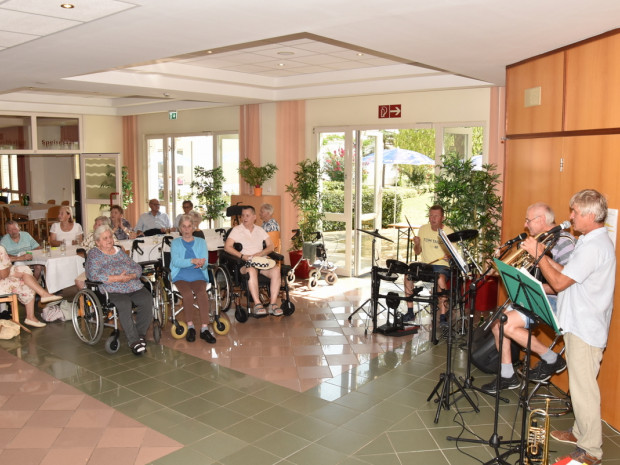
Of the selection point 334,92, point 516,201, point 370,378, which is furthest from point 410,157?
point 370,378

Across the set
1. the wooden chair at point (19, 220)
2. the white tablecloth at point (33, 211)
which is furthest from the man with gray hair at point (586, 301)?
the wooden chair at point (19, 220)

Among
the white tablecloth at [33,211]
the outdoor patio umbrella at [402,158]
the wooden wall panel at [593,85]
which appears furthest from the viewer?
the white tablecloth at [33,211]

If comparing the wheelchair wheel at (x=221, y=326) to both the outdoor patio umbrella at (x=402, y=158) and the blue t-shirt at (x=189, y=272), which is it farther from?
the outdoor patio umbrella at (x=402, y=158)

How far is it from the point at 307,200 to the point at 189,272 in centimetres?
392

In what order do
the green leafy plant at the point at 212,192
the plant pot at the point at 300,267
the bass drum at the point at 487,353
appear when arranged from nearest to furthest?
the bass drum at the point at 487,353 → the plant pot at the point at 300,267 → the green leafy plant at the point at 212,192

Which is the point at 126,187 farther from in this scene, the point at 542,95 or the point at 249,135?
the point at 542,95

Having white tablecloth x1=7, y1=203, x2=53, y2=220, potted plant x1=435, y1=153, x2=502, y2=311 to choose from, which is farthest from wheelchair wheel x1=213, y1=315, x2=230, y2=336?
white tablecloth x1=7, y1=203, x2=53, y2=220

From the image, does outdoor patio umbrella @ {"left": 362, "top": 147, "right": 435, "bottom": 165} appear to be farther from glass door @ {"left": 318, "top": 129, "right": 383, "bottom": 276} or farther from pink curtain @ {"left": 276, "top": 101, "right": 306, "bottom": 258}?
pink curtain @ {"left": 276, "top": 101, "right": 306, "bottom": 258}

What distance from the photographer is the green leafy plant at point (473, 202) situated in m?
7.40

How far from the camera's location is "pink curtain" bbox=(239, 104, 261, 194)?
35.8 ft

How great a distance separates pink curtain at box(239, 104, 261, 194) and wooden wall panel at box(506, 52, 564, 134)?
5.96 m

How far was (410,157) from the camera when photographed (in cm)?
942

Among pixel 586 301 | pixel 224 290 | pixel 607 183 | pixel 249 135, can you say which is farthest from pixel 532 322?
pixel 249 135

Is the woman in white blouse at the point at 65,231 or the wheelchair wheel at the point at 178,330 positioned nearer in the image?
the wheelchair wheel at the point at 178,330
